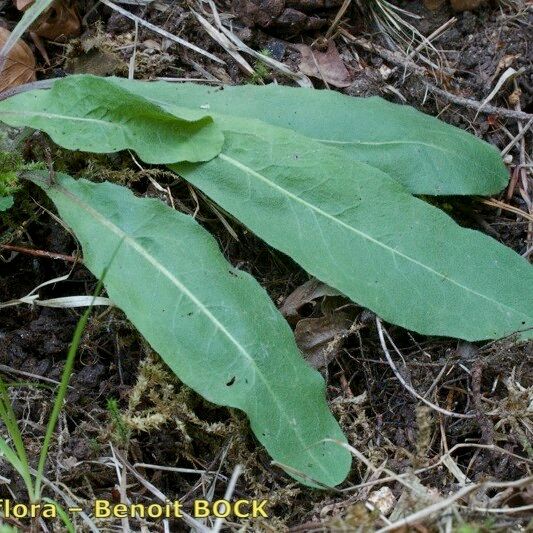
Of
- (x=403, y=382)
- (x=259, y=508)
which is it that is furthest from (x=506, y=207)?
(x=259, y=508)

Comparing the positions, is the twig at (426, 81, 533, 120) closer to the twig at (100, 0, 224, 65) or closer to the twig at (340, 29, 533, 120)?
the twig at (340, 29, 533, 120)

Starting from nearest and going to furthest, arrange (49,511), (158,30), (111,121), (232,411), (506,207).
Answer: (49,511) → (232,411) → (111,121) → (506,207) → (158,30)

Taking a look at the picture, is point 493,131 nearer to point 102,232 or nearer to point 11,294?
point 102,232

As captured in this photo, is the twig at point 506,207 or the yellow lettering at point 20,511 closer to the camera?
the yellow lettering at point 20,511

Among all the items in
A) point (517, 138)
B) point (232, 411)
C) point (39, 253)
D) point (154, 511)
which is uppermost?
point (517, 138)

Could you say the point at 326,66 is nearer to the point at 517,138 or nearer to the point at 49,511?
the point at 517,138

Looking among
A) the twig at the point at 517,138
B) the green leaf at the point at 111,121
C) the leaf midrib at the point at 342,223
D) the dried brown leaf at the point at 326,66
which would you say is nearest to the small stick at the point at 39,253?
the green leaf at the point at 111,121

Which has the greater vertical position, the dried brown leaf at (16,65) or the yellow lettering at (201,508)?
the dried brown leaf at (16,65)

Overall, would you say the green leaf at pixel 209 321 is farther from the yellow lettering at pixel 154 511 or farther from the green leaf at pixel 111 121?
the yellow lettering at pixel 154 511
